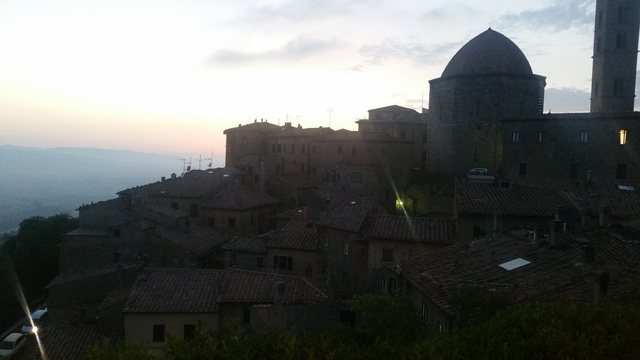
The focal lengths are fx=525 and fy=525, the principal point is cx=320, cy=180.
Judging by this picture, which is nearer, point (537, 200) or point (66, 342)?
point (66, 342)

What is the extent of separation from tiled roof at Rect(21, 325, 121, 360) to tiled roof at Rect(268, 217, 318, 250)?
460 inches

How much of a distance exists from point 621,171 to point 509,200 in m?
15.1

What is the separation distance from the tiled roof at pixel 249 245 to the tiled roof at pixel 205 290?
25.8ft

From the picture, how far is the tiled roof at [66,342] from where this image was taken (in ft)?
70.7

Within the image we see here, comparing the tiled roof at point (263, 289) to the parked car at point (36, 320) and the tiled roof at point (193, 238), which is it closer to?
the tiled roof at point (193, 238)

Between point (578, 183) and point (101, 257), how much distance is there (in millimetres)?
33339

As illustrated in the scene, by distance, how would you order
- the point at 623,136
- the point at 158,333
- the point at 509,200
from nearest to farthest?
the point at 158,333, the point at 509,200, the point at 623,136

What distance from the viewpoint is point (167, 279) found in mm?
24516

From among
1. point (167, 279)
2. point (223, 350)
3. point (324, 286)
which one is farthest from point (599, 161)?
point (223, 350)

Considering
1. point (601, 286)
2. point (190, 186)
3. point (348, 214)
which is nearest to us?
point (601, 286)

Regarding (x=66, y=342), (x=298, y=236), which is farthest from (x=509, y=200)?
(x=66, y=342)

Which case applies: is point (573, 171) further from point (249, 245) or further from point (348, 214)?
point (249, 245)

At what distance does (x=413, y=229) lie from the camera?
89.7 ft

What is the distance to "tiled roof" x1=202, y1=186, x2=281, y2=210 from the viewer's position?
4347 cm
